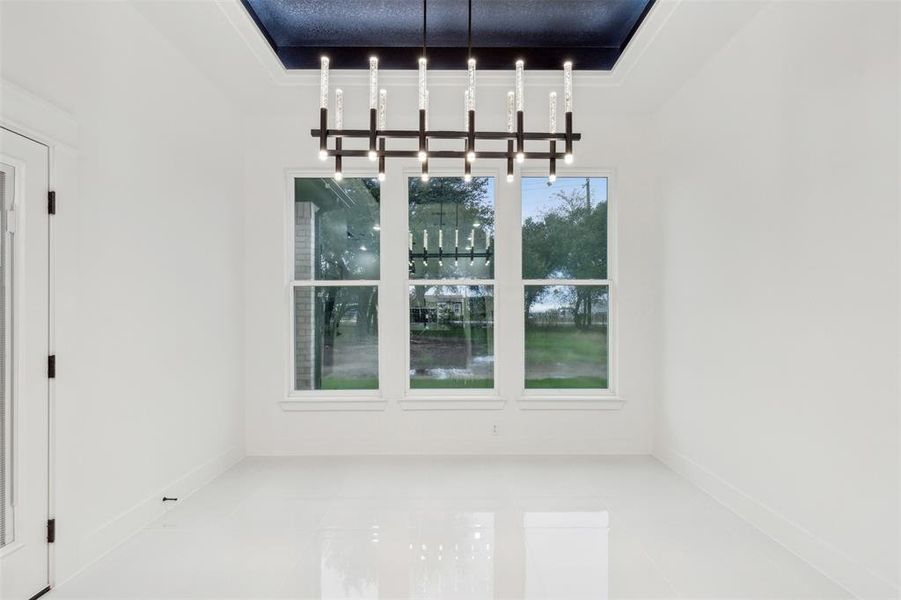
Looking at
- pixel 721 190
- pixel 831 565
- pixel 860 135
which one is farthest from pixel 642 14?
pixel 831 565

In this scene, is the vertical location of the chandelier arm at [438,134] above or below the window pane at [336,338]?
above

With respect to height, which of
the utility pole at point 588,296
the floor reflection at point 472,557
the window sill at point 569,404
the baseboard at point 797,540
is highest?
the utility pole at point 588,296

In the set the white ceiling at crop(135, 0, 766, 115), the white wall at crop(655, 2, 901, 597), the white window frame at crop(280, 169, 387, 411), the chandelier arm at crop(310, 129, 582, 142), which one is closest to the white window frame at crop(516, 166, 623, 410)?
the white ceiling at crop(135, 0, 766, 115)

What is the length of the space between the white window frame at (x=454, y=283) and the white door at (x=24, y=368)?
6.77 ft

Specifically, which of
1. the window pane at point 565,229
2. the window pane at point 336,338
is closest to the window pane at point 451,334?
the window pane at point 336,338

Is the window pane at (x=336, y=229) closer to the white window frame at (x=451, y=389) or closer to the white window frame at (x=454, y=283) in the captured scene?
the white window frame at (x=454, y=283)

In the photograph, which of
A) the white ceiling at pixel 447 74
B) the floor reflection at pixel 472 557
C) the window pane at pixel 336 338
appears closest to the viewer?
the floor reflection at pixel 472 557

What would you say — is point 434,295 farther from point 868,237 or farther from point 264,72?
point 868,237

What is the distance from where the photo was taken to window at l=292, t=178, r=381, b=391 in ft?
14.0

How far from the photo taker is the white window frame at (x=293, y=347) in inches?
163

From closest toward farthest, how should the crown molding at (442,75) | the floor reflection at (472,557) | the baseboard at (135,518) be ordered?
the floor reflection at (472,557) → the baseboard at (135,518) → the crown molding at (442,75)

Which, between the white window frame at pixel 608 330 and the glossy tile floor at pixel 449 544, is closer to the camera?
the glossy tile floor at pixel 449 544

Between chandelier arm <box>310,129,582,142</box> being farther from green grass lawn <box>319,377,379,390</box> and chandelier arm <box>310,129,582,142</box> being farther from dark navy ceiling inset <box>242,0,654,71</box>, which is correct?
green grass lawn <box>319,377,379,390</box>

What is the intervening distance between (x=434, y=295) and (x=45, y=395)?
110 inches
